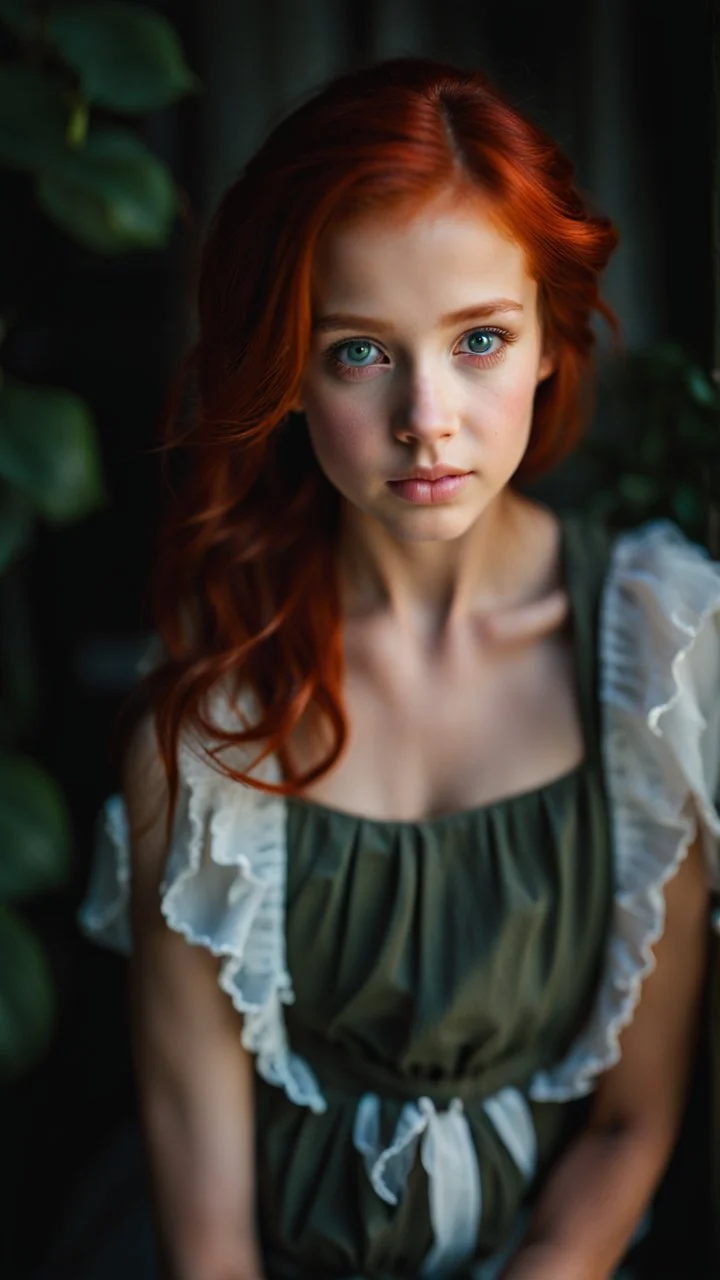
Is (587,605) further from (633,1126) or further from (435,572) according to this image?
(633,1126)

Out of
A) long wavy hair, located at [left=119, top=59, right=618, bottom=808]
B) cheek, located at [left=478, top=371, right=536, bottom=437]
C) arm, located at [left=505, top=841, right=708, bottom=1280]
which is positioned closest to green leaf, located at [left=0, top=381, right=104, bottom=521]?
long wavy hair, located at [left=119, top=59, right=618, bottom=808]

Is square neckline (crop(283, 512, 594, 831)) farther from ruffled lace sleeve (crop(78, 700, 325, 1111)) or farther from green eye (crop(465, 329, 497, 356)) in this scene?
green eye (crop(465, 329, 497, 356))

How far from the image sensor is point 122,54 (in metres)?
1.25

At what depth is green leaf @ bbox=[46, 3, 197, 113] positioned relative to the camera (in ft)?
4.07

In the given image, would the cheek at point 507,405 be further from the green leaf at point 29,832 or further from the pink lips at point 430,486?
the green leaf at point 29,832

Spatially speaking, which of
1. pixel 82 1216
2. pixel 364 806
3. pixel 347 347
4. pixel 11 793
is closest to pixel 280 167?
pixel 347 347

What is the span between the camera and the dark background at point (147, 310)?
150cm

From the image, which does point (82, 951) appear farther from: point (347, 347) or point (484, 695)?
point (347, 347)

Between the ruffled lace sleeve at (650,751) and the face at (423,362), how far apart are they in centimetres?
19

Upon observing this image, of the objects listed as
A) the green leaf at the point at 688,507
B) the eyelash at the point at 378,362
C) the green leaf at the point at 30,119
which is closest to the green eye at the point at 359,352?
the eyelash at the point at 378,362

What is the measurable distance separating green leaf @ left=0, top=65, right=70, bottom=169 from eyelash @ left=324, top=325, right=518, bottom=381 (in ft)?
1.77

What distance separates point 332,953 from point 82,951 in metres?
0.91

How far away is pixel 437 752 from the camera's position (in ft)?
3.51

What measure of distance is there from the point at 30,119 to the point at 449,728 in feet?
2.55
